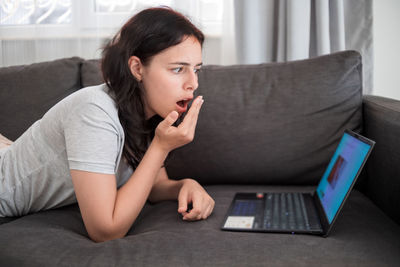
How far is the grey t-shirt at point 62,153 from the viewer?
96 cm

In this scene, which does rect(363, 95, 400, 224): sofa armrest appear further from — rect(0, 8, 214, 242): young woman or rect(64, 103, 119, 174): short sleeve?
rect(64, 103, 119, 174): short sleeve

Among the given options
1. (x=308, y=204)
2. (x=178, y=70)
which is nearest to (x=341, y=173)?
(x=308, y=204)

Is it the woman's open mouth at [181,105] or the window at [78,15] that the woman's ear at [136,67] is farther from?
the window at [78,15]

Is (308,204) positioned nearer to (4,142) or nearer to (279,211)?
(279,211)

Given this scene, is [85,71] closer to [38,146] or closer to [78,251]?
[38,146]

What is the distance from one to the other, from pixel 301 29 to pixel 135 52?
1032 millimetres

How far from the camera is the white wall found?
1.96 meters

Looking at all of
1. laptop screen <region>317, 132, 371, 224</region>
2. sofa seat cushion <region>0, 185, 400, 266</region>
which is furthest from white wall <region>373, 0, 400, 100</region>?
sofa seat cushion <region>0, 185, 400, 266</region>

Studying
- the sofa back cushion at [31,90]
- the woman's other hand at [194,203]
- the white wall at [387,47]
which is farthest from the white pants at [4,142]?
the white wall at [387,47]

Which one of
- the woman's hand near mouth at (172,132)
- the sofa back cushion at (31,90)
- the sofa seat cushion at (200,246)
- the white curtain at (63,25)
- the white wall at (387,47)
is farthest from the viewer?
the white curtain at (63,25)

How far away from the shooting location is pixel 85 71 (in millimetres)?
1591

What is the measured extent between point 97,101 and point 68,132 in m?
0.10

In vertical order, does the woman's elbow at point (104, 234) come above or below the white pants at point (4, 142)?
below

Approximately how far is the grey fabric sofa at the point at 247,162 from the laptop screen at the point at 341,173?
0.06 m
